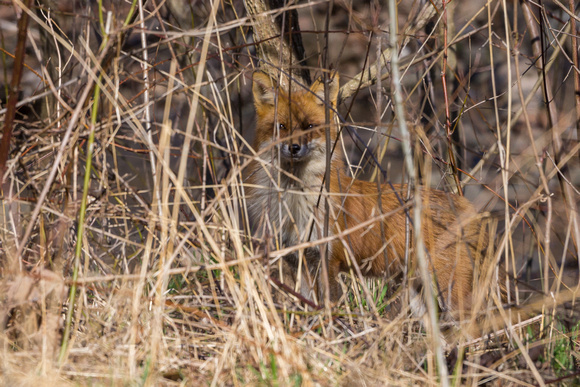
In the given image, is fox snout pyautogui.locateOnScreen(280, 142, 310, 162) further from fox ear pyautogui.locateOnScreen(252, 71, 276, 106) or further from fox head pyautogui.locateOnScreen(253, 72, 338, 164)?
fox ear pyautogui.locateOnScreen(252, 71, 276, 106)

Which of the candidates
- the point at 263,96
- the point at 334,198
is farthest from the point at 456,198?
the point at 263,96

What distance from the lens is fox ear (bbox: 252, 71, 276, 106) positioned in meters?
4.03

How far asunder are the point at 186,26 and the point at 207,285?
8.98 feet

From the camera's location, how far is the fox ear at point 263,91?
4.03m

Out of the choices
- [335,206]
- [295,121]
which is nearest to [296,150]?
[295,121]

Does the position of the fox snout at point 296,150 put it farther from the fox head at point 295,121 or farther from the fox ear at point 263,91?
the fox ear at point 263,91

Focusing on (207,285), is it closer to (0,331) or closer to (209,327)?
(209,327)

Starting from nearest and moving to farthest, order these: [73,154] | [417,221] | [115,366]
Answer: [417,221] → [115,366] → [73,154]

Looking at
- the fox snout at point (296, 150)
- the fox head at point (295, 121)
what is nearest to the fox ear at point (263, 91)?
the fox head at point (295, 121)

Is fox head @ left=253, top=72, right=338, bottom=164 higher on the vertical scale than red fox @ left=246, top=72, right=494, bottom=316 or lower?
higher

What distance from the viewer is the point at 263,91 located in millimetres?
4426

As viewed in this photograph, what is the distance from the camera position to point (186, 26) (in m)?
5.11

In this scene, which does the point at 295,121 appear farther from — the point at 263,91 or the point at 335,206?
the point at 335,206

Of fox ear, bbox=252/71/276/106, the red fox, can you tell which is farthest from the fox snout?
fox ear, bbox=252/71/276/106
